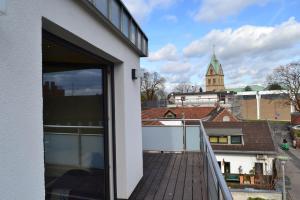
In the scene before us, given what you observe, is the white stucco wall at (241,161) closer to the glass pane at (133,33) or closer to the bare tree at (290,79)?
the glass pane at (133,33)

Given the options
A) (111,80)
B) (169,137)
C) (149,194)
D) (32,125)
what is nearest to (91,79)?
(111,80)

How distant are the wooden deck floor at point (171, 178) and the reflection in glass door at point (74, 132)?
3.54ft

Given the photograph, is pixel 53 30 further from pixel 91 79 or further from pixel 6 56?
pixel 91 79

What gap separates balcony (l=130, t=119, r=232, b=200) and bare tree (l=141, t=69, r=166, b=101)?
1366 inches

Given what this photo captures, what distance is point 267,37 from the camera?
121 feet

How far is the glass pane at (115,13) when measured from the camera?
3.18m

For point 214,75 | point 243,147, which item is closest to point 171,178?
point 243,147

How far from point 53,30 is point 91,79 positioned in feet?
4.16

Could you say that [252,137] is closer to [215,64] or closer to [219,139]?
[219,139]

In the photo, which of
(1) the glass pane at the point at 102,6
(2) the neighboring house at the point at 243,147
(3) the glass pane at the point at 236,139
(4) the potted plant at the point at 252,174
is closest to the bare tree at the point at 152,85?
(2) the neighboring house at the point at 243,147

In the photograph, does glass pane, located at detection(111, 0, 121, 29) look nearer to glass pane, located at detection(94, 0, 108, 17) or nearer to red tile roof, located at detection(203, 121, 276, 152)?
glass pane, located at detection(94, 0, 108, 17)

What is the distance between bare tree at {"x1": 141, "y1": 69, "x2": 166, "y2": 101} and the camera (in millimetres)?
43031

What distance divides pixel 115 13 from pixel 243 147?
61.2 ft

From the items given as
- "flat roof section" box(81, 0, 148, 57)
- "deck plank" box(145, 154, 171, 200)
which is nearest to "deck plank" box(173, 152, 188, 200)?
"deck plank" box(145, 154, 171, 200)
